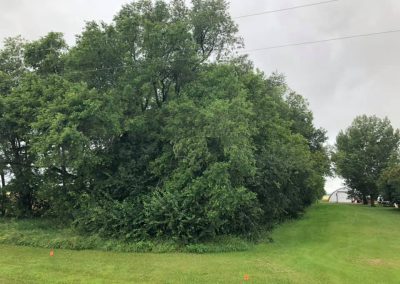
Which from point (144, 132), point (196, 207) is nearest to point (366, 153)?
point (144, 132)

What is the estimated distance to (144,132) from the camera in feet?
72.9

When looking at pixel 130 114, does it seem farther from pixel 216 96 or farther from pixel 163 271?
pixel 163 271

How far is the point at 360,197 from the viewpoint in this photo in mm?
50469

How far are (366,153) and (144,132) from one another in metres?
33.7

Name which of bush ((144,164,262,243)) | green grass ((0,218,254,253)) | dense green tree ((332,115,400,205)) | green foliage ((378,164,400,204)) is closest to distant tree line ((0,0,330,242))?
bush ((144,164,262,243))

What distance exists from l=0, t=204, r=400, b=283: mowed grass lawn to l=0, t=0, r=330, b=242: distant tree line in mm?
2729

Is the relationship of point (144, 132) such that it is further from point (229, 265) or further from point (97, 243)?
point (229, 265)

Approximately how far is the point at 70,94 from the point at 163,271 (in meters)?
10.3

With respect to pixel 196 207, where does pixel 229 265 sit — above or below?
below

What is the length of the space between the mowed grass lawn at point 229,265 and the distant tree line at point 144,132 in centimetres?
273

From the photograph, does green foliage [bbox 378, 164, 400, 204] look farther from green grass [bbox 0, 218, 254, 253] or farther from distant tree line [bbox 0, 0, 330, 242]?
green grass [bbox 0, 218, 254, 253]

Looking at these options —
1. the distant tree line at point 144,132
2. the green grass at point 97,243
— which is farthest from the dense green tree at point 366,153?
the green grass at point 97,243

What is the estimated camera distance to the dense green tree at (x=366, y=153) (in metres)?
45.9

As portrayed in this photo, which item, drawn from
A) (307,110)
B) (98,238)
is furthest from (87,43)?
(307,110)
